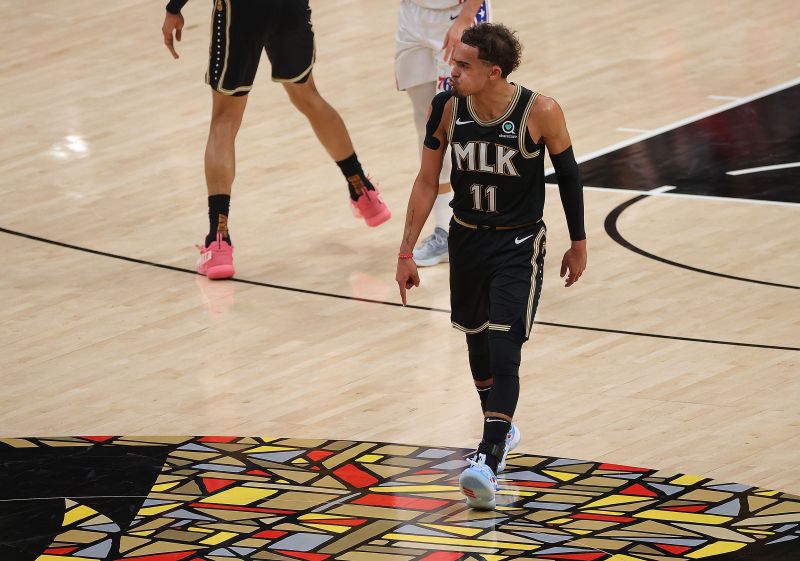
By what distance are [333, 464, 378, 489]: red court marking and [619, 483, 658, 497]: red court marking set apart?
81cm

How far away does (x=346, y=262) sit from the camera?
8242 mm

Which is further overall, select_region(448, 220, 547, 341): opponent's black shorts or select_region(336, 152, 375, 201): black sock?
select_region(336, 152, 375, 201): black sock

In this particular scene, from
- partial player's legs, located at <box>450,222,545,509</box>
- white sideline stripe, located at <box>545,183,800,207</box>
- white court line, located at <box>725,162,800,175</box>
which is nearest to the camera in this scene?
partial player's legs, located at <box>450,222,545,509</box>

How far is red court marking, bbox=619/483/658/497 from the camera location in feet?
17.8

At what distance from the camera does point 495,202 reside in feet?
18.1

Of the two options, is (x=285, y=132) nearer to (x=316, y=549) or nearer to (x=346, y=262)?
(x=346, y=262)

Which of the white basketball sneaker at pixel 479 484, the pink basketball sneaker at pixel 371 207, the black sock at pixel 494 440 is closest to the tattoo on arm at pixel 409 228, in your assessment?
the black sock at pixel 494 440

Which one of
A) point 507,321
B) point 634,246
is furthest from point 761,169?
point 507,321

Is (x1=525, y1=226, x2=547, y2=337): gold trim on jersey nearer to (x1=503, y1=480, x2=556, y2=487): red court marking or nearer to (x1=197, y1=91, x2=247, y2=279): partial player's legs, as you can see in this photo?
(x1=503, y1=480, x2=556, y2=487): red court marking

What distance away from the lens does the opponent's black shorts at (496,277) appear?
17.9 feet

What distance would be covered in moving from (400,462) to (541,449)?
49 centimetres

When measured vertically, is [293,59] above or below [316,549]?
above

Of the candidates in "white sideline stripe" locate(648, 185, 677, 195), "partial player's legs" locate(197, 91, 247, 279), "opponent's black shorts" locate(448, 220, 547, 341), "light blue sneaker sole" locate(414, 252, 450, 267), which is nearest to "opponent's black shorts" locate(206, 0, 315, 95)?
"partial player's legs" locate(197, 91, 247, 279)

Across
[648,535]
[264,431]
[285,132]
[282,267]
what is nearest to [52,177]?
[285,132]
